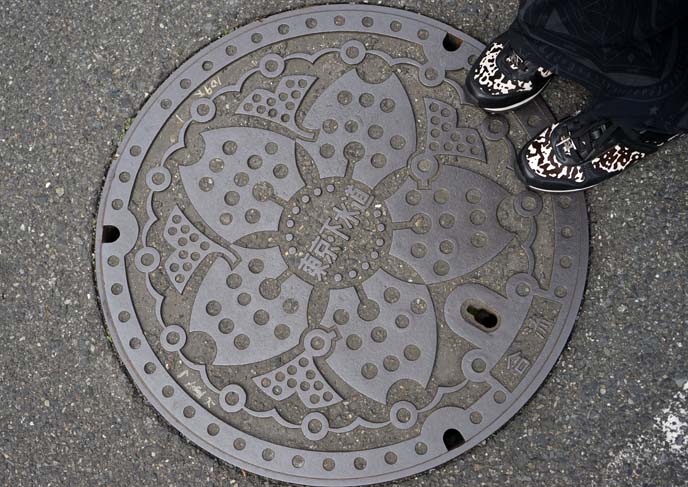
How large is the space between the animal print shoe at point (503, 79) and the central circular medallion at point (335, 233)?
17.3 inches

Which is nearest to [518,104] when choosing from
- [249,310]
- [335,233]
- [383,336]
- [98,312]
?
[335,233]

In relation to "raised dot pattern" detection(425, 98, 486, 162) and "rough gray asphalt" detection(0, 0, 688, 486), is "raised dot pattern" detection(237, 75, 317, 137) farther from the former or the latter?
"raised dot pattern" detection(425, 98, 486, 162)

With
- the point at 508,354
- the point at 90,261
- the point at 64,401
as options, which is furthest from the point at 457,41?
the point at 64,401

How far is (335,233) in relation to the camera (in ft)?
5.61

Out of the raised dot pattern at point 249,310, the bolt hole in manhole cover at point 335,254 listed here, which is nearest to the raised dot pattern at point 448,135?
the bolt hole in manhole cover at point 335,254

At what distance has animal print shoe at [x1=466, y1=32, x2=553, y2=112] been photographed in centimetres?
162

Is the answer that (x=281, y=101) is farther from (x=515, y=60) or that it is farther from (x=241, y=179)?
(x=515, y=60)

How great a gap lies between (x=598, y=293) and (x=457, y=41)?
89 centimetres

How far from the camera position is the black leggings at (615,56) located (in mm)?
1265

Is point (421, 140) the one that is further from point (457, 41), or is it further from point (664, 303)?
point (664, 303)

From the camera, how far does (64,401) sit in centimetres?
172

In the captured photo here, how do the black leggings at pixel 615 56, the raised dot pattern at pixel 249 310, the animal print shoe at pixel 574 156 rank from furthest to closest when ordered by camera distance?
the raised dot pattern at pixel 249 310
the animal print shoe at pixel 574 156
the black leggings at pixel 615 56

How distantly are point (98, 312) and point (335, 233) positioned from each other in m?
0.76

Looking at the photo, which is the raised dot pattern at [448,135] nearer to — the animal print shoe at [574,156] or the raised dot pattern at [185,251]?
the animal print shoe at [574,156]
